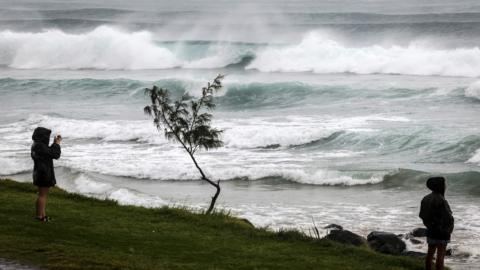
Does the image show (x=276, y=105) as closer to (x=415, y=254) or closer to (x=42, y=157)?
(x=415, y=254)

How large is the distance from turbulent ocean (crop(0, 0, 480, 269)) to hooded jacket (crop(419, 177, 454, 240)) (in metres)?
4.04

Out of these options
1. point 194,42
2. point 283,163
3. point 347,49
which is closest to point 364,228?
point 283,163

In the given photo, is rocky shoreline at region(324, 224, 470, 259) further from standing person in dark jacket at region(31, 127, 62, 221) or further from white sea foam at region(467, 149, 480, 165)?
white sea foam at region(467, 149, 480, 165)

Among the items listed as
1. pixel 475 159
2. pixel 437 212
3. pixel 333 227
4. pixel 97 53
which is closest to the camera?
pixel 437 212

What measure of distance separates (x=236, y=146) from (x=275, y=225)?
14236 mm

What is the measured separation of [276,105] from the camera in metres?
47.3

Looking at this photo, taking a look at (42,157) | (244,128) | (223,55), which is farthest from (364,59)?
(42,157)

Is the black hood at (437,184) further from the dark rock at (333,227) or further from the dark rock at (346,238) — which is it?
the dark rock at (333,227)

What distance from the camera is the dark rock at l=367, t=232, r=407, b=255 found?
632 inches

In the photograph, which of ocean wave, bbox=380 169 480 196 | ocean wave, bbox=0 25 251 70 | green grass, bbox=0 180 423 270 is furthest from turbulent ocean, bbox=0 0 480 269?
green grass, bbox=0 180 423 270

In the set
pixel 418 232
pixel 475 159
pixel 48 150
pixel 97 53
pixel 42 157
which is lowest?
pixel 418 232

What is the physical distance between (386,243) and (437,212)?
4964mm

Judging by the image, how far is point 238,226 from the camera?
577 inches

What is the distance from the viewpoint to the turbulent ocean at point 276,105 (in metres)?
24.2
